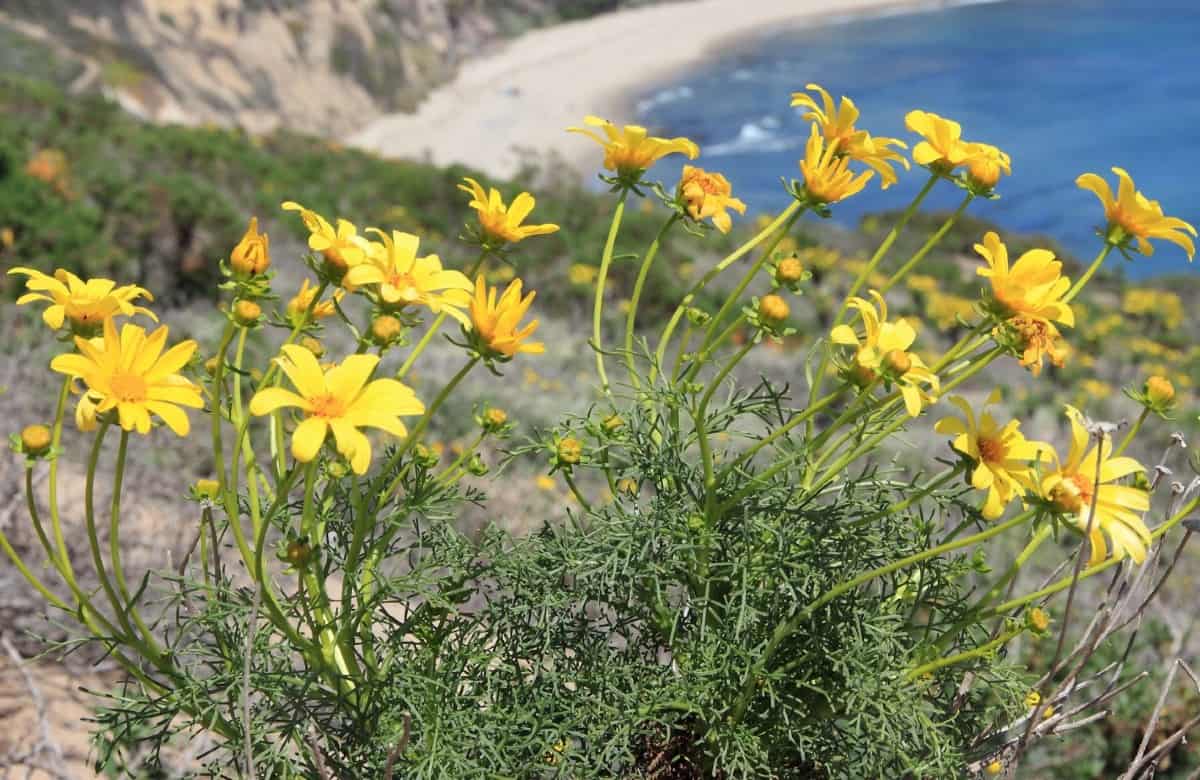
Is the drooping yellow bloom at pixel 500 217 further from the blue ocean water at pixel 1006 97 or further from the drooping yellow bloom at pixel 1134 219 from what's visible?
the blue ocean water at pixel 1006 97

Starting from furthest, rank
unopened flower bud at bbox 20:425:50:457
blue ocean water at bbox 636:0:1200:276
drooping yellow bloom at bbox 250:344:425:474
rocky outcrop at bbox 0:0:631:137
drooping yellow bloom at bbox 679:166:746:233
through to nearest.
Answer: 1. blue ocean water at bbox 636:0:1200:276
2. rocky outcrop at bbox 0:0:631:137
3. drooping yellow bloom at bbox 679:166:746:233
4. unopened flower bud at bbox 20:425:50:457
5. drooping yellow bloom at bbox 250:344:425:474

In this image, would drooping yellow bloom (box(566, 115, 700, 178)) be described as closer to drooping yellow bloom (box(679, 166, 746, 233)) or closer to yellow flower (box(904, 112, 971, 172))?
drooping yellow bloom (box(679, 166, 746, 233))

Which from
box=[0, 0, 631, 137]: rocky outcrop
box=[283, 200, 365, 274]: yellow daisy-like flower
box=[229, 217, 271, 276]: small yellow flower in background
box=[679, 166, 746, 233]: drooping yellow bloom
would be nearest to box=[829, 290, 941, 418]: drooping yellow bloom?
box=[679, 166, 746, 233]: drooping yellow bloom

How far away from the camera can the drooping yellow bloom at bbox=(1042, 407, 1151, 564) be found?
3.49 feet

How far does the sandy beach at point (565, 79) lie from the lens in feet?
92.1

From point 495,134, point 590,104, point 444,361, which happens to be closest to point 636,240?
point 444,361

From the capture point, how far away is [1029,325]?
1.19 meters

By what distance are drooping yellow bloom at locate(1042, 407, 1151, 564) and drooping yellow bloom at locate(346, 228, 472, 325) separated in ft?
2.36

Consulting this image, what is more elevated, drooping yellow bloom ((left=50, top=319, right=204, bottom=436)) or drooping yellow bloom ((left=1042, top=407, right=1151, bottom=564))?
drooping yellow bloom ((left=50, top=319, right=204, bottom=436))

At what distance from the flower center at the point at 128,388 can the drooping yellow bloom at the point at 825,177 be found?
2.99 ft

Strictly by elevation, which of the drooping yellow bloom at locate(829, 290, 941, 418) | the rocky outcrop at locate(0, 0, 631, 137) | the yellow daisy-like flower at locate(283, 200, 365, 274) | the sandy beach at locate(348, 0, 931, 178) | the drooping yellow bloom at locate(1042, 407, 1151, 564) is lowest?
the sandy beach at locate(348, 0, 931, 178)

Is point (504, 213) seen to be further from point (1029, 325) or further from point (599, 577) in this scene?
point (1029, 325)

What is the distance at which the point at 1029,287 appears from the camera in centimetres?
118

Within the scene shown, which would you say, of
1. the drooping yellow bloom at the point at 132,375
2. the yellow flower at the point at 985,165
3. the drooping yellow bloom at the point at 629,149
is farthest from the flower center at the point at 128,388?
the yellow flower at the point at 985,165
